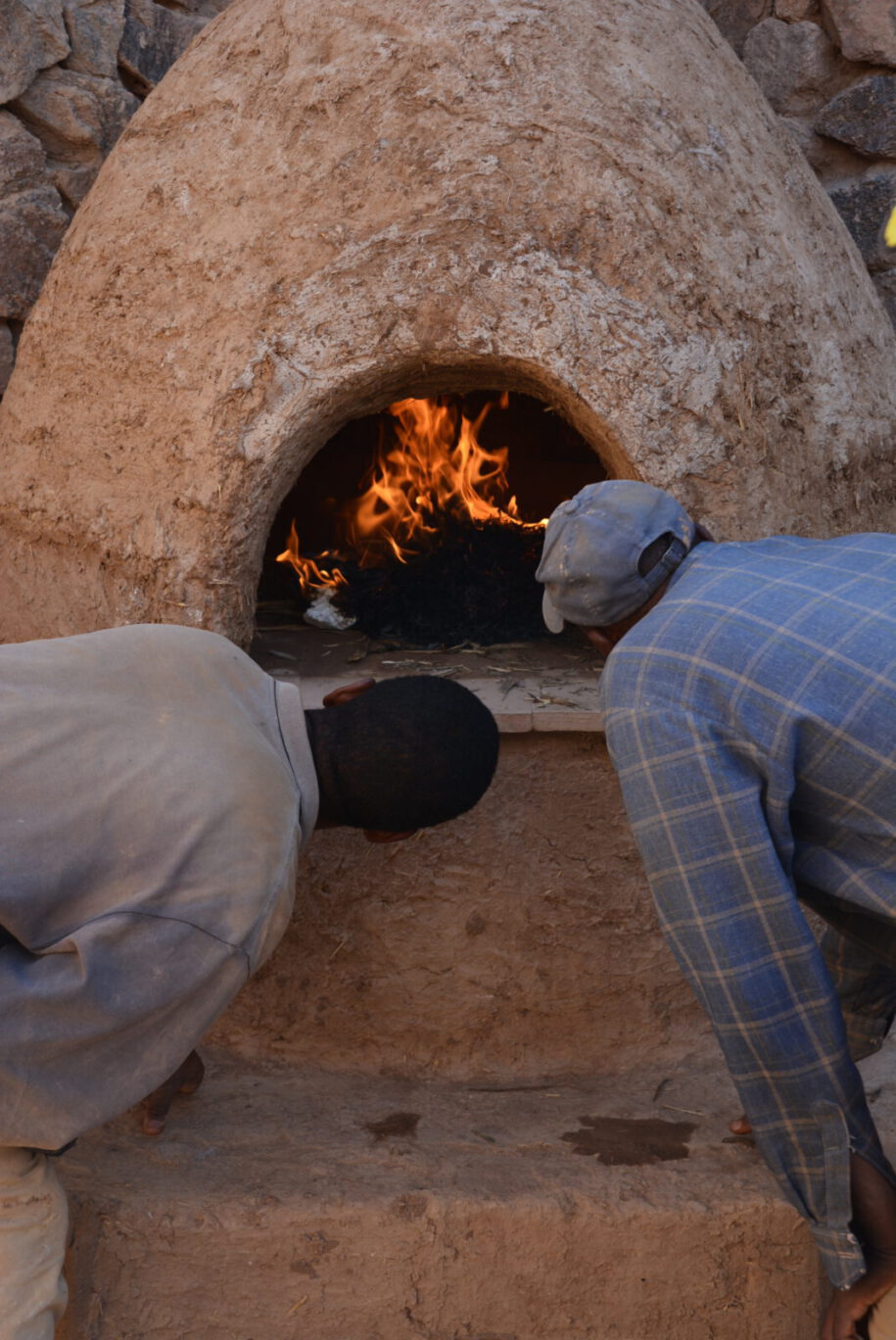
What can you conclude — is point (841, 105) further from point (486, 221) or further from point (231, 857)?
point (231, 857)

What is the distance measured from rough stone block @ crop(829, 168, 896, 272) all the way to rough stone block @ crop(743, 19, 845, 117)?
0.34 meters

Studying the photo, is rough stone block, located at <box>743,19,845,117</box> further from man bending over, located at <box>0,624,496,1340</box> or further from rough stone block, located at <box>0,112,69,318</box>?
man bending over, located at <box>0,624,496,1340</box>

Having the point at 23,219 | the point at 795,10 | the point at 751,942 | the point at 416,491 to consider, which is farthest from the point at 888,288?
the point at 751,942

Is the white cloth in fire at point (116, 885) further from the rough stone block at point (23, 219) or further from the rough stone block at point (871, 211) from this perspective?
the rough stone block at point (871, 211)

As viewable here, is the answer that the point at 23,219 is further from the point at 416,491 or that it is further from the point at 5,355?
the point at 416,491

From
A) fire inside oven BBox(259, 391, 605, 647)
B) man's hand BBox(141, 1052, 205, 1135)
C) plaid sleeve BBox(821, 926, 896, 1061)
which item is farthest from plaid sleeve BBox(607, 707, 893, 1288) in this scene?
fire inside oven BBox(259, 391, 605, 647)

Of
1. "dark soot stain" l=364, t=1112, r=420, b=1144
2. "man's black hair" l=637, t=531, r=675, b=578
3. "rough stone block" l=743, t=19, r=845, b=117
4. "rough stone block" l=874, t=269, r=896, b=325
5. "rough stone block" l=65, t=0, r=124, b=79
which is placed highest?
"rough stone block" l=65, t=0, r=124, b=79

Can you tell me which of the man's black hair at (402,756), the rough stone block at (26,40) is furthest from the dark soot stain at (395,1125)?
the rough stone block at (26,40)

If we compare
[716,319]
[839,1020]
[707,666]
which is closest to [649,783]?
[707,666]

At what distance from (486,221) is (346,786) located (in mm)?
1521

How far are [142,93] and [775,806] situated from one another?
11.1 ft

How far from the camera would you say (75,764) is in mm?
1773

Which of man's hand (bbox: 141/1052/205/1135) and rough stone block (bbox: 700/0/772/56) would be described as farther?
rough stone block (bbox: 700/0/772/56)

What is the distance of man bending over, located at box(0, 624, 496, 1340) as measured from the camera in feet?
5.61
